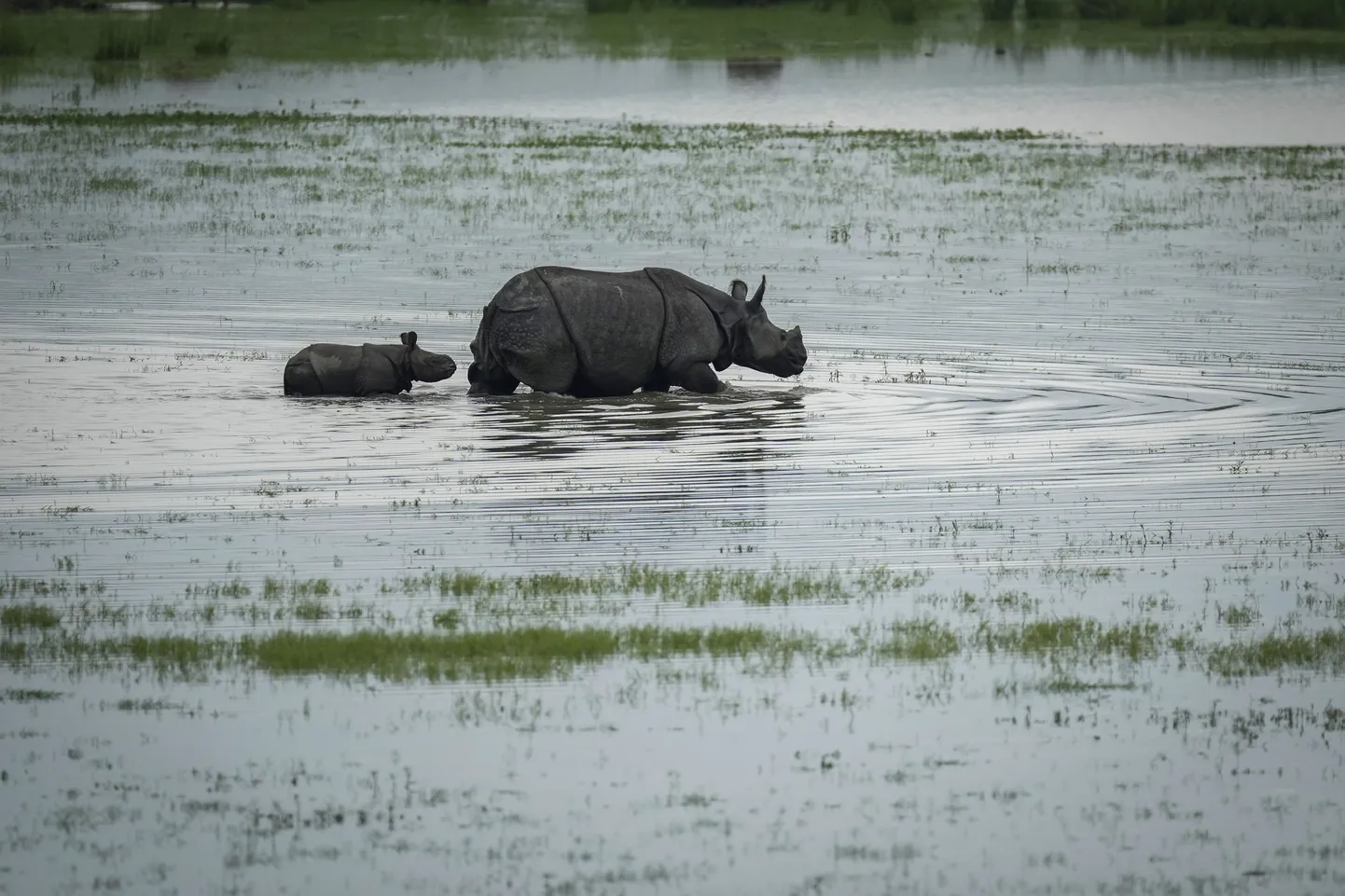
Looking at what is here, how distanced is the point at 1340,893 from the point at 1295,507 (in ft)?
22.3

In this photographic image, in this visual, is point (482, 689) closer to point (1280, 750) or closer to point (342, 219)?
point (1280, 750)

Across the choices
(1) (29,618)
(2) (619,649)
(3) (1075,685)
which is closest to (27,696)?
(1) (29,618)

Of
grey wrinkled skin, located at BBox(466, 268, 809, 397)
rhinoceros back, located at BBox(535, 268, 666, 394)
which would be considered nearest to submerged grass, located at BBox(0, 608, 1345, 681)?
grey wrinkled skin, located at BBox(466, 268, 809, 397)

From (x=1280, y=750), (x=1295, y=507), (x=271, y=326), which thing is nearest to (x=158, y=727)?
(x=1280, y=750)

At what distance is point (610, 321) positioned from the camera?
62.2 feet

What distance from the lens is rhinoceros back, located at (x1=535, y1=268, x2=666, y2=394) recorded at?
18.8 metres

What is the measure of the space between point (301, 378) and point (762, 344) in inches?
158

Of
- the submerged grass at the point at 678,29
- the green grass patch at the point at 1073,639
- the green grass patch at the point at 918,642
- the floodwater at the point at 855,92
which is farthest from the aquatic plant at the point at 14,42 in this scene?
the green grass patch at the point at 1073,639

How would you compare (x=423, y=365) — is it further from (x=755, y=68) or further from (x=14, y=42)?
(x=755, y=68)

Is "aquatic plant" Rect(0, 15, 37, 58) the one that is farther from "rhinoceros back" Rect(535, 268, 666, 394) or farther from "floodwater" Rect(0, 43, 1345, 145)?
"rhinoceros back" Rect(535, 268, 666, 394)

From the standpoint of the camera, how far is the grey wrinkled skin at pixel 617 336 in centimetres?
1877

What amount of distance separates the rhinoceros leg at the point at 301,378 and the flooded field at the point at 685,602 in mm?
475

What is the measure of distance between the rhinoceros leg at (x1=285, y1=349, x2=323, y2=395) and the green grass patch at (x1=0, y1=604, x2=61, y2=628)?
7.31m

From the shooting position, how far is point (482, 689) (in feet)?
34.7
